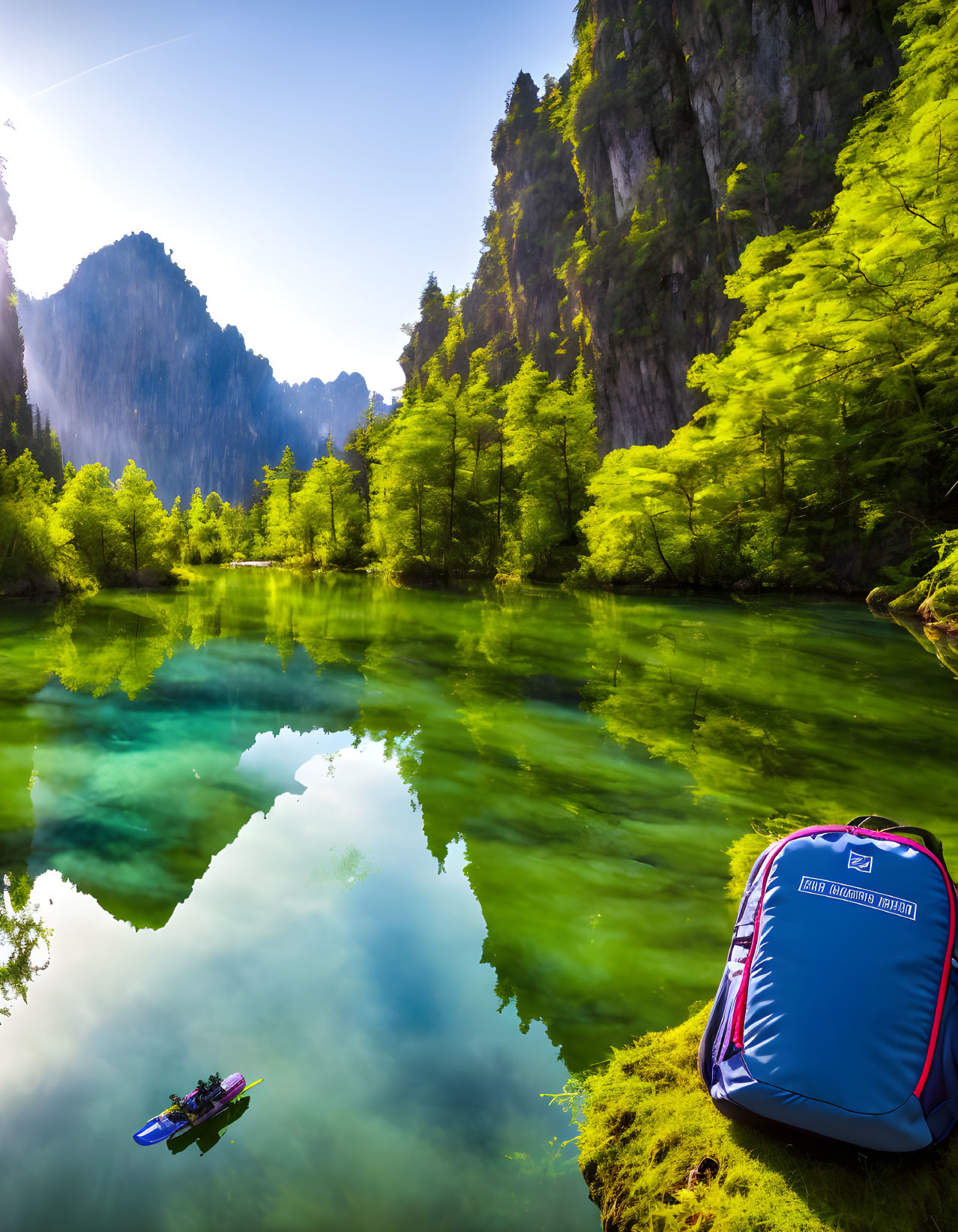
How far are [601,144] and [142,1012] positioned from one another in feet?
172

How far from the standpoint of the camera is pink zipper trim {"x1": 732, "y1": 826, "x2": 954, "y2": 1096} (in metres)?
2.03

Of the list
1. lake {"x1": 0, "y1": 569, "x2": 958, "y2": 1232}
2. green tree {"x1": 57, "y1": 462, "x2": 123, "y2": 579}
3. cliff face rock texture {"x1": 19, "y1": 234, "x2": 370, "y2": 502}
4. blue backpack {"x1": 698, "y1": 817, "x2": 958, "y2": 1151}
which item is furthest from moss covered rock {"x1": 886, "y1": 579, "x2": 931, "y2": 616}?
cliff face rock texture {"x1": 19, "y1": 234, "x2": 370, "y2": 502}

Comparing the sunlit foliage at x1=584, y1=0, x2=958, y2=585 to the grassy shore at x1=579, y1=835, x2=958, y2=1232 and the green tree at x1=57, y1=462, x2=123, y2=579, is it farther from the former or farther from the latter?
the green tree at x1=57, y1=462, x2=123, y2=579

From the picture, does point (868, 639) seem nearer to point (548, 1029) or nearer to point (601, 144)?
point (548, 1029)

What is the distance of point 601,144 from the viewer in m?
42.3

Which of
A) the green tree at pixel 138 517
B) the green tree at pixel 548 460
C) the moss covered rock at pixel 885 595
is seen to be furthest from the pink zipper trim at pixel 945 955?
the green tree at pixel 138 517

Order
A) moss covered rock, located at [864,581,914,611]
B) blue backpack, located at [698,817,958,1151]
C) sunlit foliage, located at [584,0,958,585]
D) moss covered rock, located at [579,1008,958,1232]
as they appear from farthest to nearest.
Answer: moss covered rock, located at [864,581,914,611], sunlit foliage, located at [584,0,958,585], blue backpack, located at [698,817,958,1151], moss covered rock, located at [579,1008,958,1232]

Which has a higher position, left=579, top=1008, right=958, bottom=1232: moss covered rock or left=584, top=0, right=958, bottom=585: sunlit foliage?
left=584, top=0, right=958, bottom=585: sunlit foliage

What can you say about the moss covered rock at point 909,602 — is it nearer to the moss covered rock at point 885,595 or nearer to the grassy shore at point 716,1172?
the moss covered rock at point 885,595

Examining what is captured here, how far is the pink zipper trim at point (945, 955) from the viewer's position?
6.64 feet

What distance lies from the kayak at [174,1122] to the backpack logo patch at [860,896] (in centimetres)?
263

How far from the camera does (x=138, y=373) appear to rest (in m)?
181

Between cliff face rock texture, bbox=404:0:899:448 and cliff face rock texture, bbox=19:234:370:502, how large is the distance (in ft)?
446

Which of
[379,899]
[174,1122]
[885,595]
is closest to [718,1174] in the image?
[174,1122]
